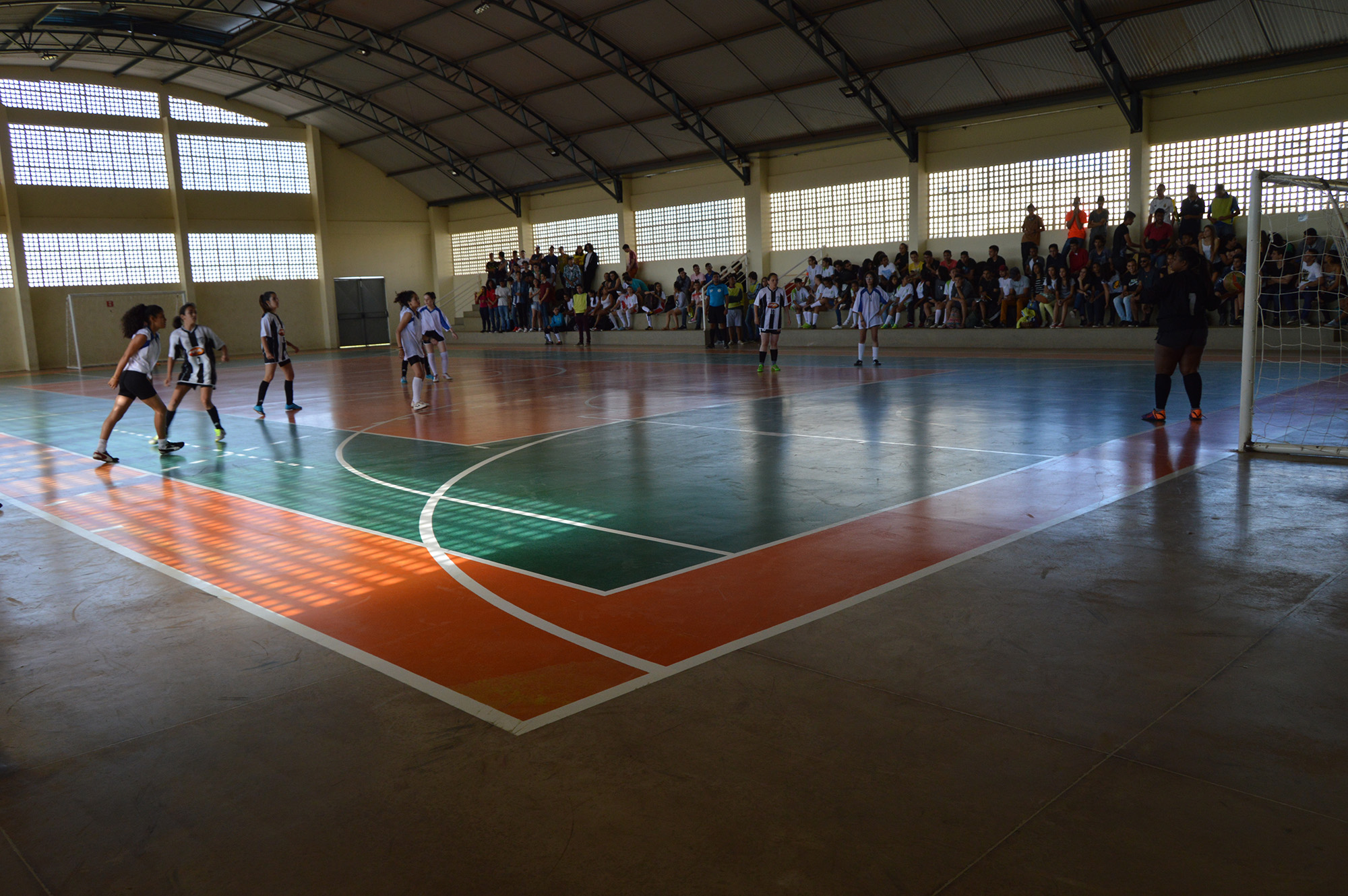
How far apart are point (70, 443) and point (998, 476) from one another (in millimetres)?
12432

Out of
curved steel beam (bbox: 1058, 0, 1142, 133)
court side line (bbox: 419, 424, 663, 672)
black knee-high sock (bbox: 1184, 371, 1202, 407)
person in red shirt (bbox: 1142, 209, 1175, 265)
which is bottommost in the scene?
court side line (bbox: 419, 424, 663, 672)

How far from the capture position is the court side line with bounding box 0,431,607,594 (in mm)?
6035

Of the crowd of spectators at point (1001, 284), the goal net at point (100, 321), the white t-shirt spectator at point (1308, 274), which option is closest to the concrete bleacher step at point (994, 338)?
the crowd of spectators at point (1001, 284)

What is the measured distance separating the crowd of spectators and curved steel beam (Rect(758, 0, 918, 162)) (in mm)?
3333

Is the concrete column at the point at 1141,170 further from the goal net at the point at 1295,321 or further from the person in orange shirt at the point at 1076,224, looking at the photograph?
the goal net at the point at 1295,321

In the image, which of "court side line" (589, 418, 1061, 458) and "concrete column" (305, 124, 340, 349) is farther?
"concrete column" (305, 124, 340, 349)

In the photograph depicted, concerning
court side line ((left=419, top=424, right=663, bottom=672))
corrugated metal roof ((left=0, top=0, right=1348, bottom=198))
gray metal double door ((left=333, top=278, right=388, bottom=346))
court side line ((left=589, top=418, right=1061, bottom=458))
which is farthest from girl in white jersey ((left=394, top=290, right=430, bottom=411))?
gray metal double door ((left=333, top=278, right=388, bottom=346))

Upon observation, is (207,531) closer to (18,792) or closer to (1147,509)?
(18,792)

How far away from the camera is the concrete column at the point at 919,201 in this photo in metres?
27.9

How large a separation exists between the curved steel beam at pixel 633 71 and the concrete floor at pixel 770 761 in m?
23.9

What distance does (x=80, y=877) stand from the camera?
2.98 meters

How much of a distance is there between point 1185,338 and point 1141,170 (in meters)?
15.4

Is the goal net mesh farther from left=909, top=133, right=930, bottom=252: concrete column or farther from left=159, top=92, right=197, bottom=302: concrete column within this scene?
left=159, top=92, right=197, bottom=302: concrete column

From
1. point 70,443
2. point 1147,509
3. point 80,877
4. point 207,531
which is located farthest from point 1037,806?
point 70,443
